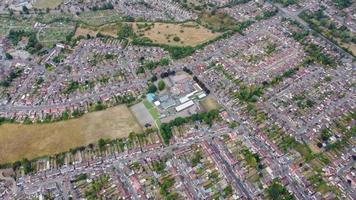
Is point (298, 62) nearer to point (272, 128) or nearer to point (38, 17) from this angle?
point (272, 128)

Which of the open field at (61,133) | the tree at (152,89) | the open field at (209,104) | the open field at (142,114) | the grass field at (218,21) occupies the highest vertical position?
the grass field at (218,21)

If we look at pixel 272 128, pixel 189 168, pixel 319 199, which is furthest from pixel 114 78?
pixel 319 199

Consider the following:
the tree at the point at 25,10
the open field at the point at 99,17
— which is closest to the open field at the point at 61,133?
the open field at the point at 99,17

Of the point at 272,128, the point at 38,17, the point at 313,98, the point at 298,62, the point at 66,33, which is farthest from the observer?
the point at 38,17

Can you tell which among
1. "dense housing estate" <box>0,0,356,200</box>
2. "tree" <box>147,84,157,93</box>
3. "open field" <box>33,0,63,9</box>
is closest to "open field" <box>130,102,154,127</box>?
"dense housing estate" <box>0,0,356,200</box>

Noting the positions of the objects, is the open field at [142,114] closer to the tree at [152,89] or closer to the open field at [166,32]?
the tree at [152,89]

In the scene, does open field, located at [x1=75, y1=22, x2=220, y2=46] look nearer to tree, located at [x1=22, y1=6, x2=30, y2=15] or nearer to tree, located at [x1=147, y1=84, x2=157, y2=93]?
tree, located at [x1=147, y1=84, x2=157, y2=93]
